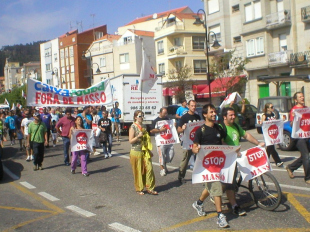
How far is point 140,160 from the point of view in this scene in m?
8.34

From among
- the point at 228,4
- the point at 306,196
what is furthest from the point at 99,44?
the point at 306,196

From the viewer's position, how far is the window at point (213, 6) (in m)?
40.6

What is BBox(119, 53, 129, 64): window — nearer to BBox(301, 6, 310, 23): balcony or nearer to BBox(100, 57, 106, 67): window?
BBox(100, 57, 106, 67): window

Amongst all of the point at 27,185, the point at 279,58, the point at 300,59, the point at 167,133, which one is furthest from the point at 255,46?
the point at 27,185

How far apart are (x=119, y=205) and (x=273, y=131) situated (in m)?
5.28

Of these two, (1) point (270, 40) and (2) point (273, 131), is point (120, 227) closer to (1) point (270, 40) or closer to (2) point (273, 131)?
(2) point (273, 131)

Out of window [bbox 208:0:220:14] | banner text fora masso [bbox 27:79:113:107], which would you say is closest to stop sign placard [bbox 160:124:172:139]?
banner text fora masso [bbox 27:79:113:107]

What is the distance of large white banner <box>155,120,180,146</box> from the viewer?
1045cm

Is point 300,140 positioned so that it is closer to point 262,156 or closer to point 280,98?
point 262,156

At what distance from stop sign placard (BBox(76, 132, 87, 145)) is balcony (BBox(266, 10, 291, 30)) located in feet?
81.7

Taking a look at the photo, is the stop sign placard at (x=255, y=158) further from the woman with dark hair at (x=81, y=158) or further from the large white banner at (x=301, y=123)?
the woman with dark hair at (x=81, y=158)

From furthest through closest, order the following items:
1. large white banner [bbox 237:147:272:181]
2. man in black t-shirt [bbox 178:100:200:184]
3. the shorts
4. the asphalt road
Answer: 1. man in black t-shirt [bbox 178:100:200:184]
2. large white banner [bbox 237:147:272:181]
3. the asphalt road
4. the shorts

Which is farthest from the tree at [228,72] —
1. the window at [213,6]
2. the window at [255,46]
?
the window at [213,6]

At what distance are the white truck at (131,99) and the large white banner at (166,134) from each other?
11187mm
